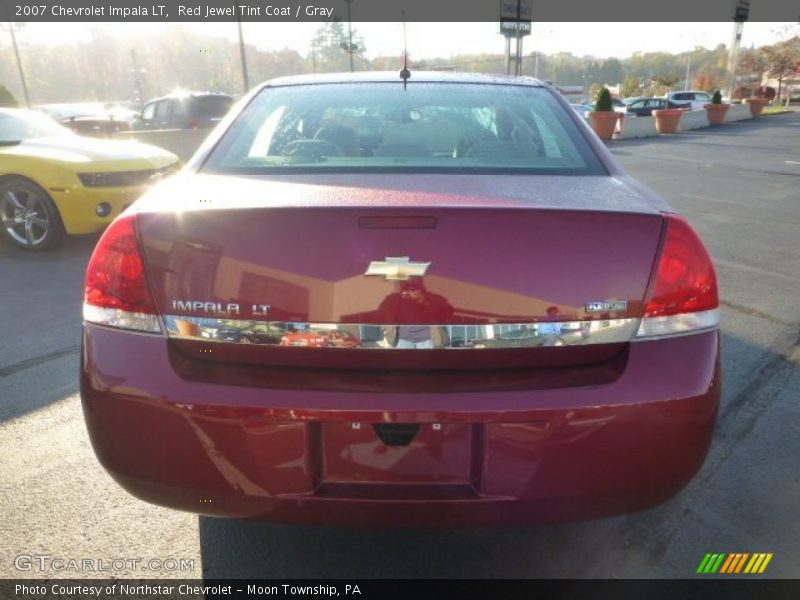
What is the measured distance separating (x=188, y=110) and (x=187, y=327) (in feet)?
46.5

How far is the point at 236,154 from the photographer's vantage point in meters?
2.23

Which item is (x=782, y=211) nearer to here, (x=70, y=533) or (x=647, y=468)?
(x=647, y=468)

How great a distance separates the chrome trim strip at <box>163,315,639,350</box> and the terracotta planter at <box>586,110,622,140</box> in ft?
64.8

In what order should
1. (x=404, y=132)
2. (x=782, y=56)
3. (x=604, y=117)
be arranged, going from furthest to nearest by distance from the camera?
(x=782, y=56) → (x=604, y=117) → (x=404, y=132)

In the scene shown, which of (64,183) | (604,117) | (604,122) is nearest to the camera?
(64,183)

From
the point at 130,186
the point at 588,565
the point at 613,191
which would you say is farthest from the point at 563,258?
the point at 130,186

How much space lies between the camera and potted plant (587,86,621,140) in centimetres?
2005

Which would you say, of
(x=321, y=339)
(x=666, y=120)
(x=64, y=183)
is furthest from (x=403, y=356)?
(x=666, y=120)

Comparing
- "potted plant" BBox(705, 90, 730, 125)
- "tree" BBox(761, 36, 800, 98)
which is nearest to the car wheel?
"potted plant" BBox(705, 90, 730, 125)

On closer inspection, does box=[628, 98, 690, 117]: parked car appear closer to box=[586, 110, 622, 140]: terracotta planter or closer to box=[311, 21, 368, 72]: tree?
box=[586, 110, 622, 140]: terracotta planter

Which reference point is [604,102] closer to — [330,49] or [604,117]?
[604,117]

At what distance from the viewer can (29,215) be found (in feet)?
20.7

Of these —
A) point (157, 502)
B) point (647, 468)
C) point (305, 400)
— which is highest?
point (305, 400)

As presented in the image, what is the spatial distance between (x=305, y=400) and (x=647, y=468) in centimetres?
91
